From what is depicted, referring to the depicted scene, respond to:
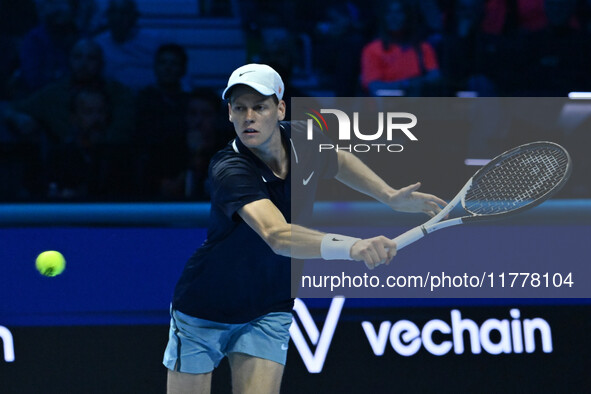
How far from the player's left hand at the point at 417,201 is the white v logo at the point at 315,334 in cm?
101

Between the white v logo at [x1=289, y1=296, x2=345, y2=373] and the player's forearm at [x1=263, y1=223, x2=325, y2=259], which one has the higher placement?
the player's forearm at [x1=263, y1=223, x2=325, y2=259]

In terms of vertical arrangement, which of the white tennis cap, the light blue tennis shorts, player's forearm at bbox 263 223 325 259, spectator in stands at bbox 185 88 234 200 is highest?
spectator in stands at bbox 185 88 234 200

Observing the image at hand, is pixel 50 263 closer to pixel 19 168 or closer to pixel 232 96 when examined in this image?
pixel 19 168

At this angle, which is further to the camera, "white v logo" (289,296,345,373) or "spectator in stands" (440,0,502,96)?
"spectator in stands" (440,0,502,96)

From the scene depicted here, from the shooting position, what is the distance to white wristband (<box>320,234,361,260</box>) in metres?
2.77

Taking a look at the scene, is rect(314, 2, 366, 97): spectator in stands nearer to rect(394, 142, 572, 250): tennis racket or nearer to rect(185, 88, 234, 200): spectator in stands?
rect(185, 88, 234, 200): spectator in stands

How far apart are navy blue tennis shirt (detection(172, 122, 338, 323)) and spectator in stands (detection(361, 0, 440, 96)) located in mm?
2373

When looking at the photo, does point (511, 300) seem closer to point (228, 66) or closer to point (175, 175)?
point (175, 175)

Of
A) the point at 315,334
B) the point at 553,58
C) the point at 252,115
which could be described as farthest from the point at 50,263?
the point at 553,58

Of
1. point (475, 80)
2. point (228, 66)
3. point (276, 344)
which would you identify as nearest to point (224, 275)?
point (276, 344)

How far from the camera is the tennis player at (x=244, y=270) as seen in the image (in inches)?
120

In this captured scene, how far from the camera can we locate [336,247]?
279cm

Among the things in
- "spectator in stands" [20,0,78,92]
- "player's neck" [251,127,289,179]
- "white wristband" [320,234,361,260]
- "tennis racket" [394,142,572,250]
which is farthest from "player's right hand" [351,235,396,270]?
"spectator in stands" [20,0,78,92]

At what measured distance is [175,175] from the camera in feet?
16.1
